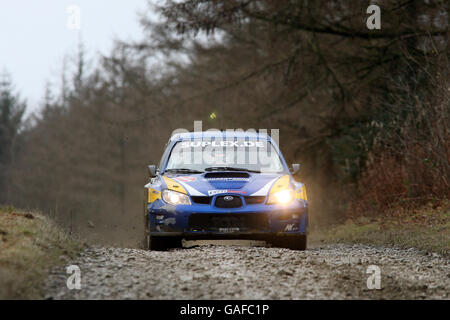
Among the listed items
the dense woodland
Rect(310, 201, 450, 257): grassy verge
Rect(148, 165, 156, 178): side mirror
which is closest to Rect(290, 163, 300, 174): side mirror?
Rect(148, 165, 156, 178): side mirror

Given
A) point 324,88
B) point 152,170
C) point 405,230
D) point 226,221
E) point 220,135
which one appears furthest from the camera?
point 324,88

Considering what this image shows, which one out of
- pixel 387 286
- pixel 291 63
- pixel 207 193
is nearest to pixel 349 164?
pixel 291 63

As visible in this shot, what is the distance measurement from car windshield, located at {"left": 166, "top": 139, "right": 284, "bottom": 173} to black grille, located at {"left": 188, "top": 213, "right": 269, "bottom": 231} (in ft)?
3.74

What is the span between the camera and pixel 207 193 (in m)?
9.74

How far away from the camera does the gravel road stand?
6152 mm

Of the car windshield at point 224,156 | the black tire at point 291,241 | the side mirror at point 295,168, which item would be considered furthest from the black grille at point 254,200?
the side mirror at point 295,168

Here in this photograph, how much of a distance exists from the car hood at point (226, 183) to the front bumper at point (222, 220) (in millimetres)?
220

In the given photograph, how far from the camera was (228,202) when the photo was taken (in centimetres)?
971

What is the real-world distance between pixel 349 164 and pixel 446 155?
6.65m

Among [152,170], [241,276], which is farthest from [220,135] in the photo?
[241,276]

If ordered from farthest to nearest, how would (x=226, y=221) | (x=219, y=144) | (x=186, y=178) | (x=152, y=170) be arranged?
(x=219, y=144)
(x=152, y=170)
(x=186, y=178)
(x=226, y=221)

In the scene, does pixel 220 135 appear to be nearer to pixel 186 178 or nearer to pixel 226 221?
pixel 186 178

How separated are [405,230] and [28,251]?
338 inches
